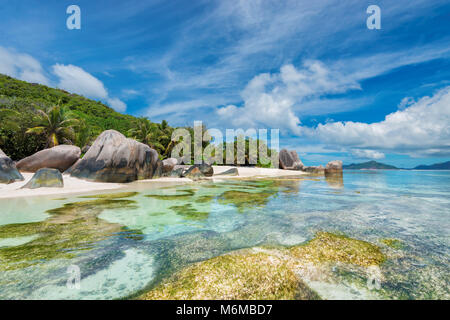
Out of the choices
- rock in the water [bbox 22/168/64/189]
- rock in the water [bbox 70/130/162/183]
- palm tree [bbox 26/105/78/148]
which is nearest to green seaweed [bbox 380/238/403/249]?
rock in the water [bbox 22/168/64/189]

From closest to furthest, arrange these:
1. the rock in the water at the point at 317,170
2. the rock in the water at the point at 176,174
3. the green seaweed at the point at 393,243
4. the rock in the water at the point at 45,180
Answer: the green seaweed at the point at 393,243 < the rock in the water at the point at 45,180 < the rock in the water at the point at 176,174 < the rock in the water at the point at 317,170

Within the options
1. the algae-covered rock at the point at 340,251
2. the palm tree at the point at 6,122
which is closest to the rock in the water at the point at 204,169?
the palm tree at the point at 6,122

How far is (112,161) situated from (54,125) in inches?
513

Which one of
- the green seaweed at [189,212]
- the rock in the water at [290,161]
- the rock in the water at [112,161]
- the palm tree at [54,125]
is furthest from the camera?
the rock in the water at [290,161]

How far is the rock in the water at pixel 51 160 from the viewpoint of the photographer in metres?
14.4

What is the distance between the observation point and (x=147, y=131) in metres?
33.7

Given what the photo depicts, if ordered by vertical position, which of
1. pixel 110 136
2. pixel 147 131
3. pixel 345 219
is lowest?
pixel 345 219

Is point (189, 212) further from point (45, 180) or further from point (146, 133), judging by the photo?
point (146, 133)

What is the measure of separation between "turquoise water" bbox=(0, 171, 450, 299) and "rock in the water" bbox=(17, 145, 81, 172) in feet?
28.3

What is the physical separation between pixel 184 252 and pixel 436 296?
11.5 ft

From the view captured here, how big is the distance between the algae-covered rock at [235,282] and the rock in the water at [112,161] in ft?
43.3

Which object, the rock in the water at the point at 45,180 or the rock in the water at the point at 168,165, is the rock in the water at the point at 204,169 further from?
the rock in the water at the point at 45,180
